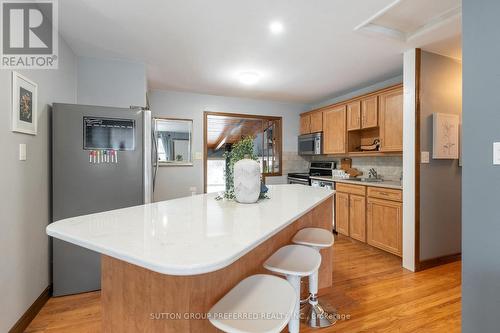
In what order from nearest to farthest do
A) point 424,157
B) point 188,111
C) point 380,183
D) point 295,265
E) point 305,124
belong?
1. point 295,265
2. point 424,157
3. point 380,183
4. point 188,111
5. point 305,124

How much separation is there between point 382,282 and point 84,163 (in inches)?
120

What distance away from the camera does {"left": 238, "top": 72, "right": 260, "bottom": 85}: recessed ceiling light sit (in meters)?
3.48

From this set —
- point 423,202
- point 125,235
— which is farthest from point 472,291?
point 125,235

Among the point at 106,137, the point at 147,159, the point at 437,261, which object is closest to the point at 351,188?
the point at 437,261

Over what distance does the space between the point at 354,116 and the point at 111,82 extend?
343cm

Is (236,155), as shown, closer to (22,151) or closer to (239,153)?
(239,153)

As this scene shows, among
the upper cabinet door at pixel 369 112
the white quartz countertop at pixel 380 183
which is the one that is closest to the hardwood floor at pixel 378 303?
the white quartz countertop at pixel 380 183

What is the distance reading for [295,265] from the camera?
139 centimetres

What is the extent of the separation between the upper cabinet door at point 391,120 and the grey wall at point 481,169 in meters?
1.98

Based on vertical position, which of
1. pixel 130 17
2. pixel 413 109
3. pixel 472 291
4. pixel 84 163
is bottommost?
pixel 472 291

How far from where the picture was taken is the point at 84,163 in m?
2.25

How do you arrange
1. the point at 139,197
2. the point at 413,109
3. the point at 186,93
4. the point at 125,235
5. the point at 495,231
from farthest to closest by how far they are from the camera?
the point at 186,93
the point at 413,109
the point at 139,197
the point at 495,231
the point at 125,235

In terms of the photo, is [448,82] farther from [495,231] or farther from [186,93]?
[186,93]

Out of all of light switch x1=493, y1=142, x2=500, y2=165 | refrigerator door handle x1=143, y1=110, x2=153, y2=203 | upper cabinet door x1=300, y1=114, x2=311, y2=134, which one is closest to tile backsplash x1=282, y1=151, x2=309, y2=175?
upper cabinet door x1=300, y1=114, x2=311, y2=134
